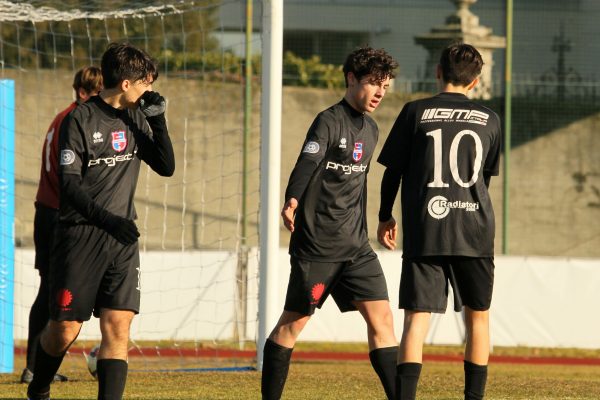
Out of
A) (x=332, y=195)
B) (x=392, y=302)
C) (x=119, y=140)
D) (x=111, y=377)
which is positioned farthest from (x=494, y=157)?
(x=392, y=302)

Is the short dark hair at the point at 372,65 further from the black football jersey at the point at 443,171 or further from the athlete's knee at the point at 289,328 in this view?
the athlete's knee at the point at 289,328

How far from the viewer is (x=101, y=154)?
5.80 meters

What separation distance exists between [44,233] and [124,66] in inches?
90.8

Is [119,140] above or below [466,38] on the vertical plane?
below

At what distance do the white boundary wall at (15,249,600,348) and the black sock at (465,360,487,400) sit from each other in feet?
21.8

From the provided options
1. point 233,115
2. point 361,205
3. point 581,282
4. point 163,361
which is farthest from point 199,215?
point 361,205

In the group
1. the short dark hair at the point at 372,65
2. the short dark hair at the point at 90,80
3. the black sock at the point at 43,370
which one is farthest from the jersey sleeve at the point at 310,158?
the short dark hair at the point at 90,80

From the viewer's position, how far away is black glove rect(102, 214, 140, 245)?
558 centimetres

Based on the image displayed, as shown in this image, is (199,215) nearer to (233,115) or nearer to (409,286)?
(233,115)

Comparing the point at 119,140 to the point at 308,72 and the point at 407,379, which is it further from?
the point at 308,72

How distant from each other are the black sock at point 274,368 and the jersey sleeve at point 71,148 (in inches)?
55.9

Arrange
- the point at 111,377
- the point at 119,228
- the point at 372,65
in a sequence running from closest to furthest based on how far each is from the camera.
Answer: the point at 119,228
the point at 111,377
the point at 372,65

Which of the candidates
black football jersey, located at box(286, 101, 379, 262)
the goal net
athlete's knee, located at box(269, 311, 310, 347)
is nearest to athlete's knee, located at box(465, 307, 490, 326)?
black football jersey, located at box(286, 101, 379, 262)

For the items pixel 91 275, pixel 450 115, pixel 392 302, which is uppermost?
pixel 450 115
